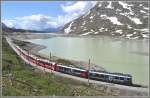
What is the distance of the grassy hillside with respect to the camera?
8.91 meters

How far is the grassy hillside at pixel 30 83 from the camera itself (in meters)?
8.91

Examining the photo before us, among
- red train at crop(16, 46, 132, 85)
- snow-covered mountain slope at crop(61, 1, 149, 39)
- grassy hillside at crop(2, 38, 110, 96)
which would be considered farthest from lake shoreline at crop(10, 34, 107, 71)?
snow-covered mountain slope at crop(61, 1, 149, 39)

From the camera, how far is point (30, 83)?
9.55 m

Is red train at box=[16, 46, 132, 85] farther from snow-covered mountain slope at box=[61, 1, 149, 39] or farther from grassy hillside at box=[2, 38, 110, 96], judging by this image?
snow-covered mountain slope at box=[61, 1, 149, 39]

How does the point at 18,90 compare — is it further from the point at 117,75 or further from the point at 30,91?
the point at 117,75

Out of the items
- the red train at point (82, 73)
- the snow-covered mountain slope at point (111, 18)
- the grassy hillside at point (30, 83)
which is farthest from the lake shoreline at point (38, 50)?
the snow-covered mountain slope at point (111, 18)

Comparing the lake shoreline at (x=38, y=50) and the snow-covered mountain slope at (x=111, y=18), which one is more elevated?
the snow-covered mountain slope at (x=111, y=18)

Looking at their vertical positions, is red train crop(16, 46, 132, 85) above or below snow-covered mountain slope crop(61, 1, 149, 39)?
below

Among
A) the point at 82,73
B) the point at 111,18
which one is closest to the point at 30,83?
the point at 82,73

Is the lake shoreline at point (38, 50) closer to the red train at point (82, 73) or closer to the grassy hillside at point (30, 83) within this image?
the red train at point (82, 73)

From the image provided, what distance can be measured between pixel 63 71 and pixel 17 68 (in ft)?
7.24

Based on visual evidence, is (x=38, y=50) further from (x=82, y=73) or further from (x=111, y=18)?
(x=111, y=18)

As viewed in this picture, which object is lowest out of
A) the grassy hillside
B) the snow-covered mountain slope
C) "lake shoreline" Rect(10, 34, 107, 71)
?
the grassy hillside

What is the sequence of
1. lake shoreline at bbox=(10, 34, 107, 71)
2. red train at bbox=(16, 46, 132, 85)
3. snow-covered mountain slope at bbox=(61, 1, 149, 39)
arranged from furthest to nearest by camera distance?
snow-covered mountain slope at bbox=(61, 1, 149, 39)
red train at bbox=(16, 46, 132, 85)
lake shoreline at bbox=(10, 34, 107, 71)
